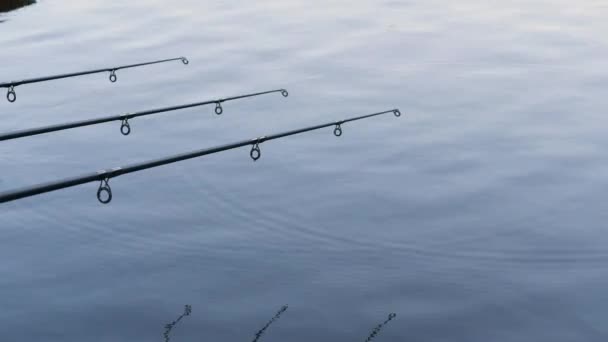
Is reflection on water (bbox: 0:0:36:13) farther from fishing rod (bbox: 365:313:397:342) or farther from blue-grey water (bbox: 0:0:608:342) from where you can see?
fishing rod (bbox: 365:313:397:342)

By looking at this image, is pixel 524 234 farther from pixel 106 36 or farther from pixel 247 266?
pixel 106 36

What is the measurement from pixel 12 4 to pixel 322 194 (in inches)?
1365

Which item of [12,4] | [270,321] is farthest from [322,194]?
[12,4]

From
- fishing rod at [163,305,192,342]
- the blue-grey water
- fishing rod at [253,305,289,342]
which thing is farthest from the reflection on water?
fishing rod at [253,305,289,342]

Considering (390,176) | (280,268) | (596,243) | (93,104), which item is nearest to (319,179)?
(390,176)

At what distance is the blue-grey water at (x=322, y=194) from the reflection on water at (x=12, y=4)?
8.79 m

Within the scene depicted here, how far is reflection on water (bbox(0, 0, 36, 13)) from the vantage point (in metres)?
51.4

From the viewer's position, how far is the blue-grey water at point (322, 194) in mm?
17438

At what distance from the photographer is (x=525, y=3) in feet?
171

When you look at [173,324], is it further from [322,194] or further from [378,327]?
[322,194]

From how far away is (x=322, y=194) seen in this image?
2395cm

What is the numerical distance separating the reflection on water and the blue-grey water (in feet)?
28.9

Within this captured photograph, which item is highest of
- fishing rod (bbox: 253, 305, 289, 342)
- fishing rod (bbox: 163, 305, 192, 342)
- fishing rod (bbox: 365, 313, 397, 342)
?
fishing rod (bbox: 163, 305, 192, 342)

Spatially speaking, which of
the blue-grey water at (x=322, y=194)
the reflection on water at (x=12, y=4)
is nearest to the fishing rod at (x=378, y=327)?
the blue-grey water at (x=322, y=194)
